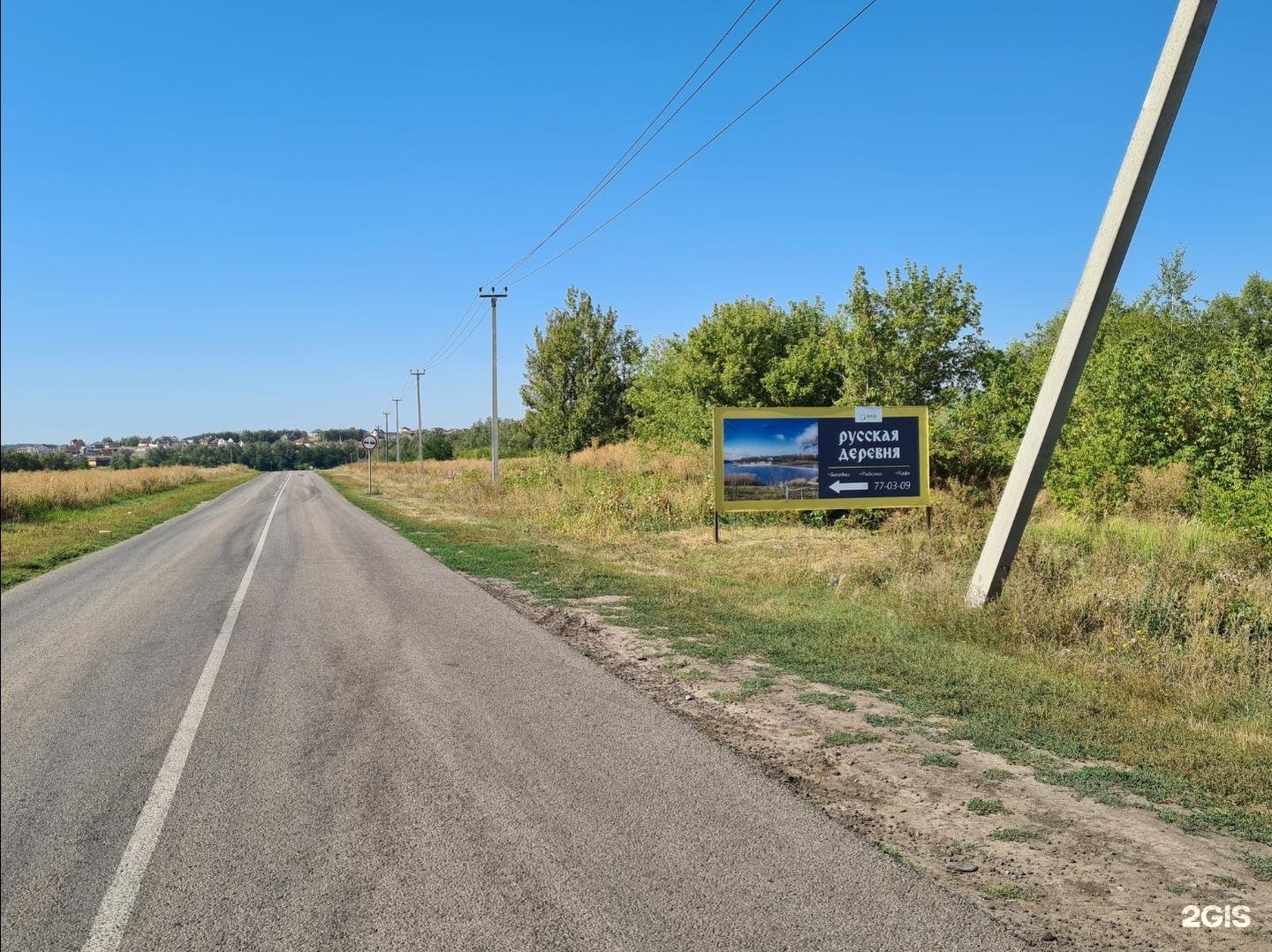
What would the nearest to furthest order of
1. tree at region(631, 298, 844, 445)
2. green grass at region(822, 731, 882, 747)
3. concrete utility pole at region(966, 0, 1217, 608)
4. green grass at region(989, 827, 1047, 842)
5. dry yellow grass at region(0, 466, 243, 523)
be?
1. green grass at region(989, 827, 1047, 842)
2. dry yellow grass at region(0, 466, 243, 523)
3. green grass at region(822, 731, 882, 747)
4. concrete utility pole at region(966, 0, 1217, 608)
5. tree at region(631, 298, 844, 445)

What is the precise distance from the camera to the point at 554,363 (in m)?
58.4

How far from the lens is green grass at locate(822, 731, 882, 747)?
564 cm

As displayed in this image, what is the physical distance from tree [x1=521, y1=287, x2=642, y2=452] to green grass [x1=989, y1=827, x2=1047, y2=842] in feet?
177

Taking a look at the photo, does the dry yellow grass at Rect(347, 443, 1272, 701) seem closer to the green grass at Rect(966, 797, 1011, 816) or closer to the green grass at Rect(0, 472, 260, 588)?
the green grass at Rect(966, 797, 1011, 816)

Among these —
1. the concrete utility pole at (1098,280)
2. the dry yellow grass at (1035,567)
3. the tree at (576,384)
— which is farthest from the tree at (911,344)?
Result: the tree at (576,384)

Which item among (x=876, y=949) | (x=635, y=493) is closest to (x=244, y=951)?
(x=876, y=949)

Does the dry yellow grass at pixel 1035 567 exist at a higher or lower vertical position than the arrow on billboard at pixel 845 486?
lower

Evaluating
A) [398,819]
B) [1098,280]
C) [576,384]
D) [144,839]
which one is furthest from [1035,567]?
[576,384]

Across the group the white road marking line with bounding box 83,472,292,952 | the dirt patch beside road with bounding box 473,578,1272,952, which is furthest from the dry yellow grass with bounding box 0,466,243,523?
the dirt patch beside road with bounding box 473,578,1272,952

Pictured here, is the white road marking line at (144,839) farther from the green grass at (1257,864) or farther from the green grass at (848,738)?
the green grass at (1257,864)

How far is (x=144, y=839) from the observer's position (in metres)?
4.02

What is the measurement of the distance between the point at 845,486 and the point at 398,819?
44.0 ft

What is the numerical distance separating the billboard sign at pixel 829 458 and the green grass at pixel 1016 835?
12.4 m

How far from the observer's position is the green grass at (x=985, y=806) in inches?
178
